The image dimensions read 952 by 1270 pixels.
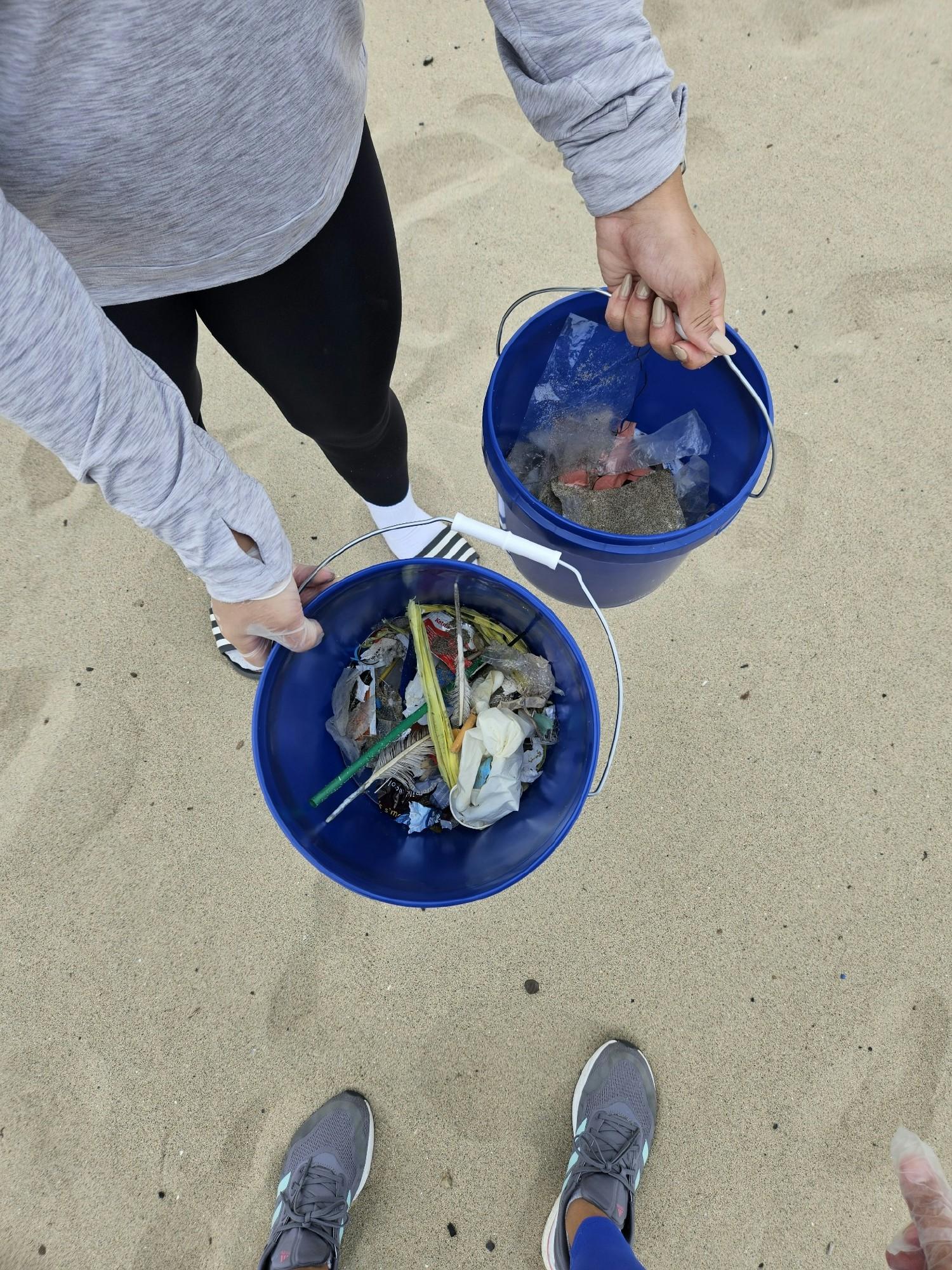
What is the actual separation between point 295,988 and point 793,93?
227 cm

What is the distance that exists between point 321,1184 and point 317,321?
1.32 metres

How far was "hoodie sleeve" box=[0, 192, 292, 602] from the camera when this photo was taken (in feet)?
1.58

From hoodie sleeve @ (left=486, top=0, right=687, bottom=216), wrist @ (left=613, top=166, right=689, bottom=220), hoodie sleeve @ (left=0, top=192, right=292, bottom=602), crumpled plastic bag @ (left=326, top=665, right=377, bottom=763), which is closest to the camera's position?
hoodie sleeve @ (left=0, top=192, right=292, bottom=602)

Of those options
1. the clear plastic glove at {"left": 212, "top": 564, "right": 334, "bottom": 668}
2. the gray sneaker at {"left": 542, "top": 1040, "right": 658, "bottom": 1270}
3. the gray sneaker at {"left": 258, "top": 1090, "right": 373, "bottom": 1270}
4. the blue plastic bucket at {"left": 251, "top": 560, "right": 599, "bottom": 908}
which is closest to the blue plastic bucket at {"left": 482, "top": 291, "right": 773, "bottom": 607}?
the blue plastic bucket at {"left": 251, "top": 560, "right": 599, "bottom": 908}

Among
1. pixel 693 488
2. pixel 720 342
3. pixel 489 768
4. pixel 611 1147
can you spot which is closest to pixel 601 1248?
pixel 611 1147

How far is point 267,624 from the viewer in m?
0.79

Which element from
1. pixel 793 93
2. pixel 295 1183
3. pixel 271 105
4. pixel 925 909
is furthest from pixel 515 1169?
pixel 793 93

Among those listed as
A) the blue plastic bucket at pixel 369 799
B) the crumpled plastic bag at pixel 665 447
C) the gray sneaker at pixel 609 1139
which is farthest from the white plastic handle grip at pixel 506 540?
the gray sneaker at pixel 609 1139

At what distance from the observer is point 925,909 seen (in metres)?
1.36

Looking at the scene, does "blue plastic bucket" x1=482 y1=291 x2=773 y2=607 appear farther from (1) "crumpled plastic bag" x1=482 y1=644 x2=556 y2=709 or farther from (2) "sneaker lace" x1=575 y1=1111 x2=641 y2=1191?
(2) "sneaker lace" x1=575 y1=1111 x2=641 y2=1191

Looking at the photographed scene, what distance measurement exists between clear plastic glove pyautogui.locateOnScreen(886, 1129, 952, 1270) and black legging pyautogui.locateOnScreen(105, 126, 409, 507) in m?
1.27

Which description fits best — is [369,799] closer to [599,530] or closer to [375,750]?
[375,750]

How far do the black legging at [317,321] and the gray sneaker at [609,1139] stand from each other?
1.16 m

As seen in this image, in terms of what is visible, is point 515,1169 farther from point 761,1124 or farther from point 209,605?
point 209,605
